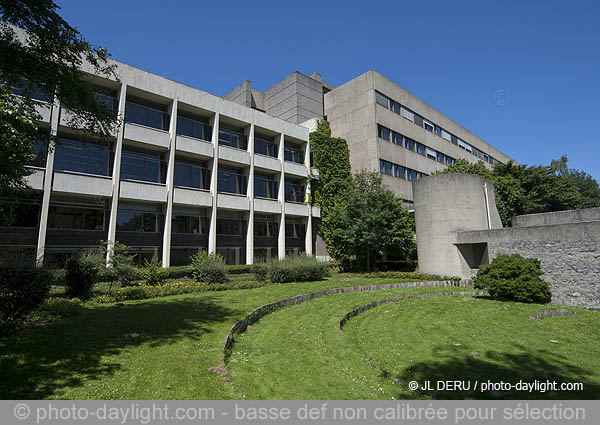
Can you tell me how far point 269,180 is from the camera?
32625 mm

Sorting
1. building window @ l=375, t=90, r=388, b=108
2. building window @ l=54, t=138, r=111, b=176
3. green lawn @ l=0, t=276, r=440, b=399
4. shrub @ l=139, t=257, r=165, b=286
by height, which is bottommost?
green lawn @ l=0, t=276, r=440, b=399

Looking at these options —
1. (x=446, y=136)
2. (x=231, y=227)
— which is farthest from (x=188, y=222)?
(x=446, y=136)

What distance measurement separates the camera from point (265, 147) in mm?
33188

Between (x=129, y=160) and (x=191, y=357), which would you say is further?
(x=129, y=160)

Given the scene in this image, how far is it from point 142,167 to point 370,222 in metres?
18.4

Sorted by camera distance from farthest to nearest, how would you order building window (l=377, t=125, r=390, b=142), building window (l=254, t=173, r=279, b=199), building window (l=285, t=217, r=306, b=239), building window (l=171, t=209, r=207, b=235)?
building window (l=377, t=125, r=390, b=142) → building window (l=285, t=217, r=306, b=239) → building window (l=254, t=173, r=279, b=199) → building window (l=171, t=209, r=207, b=235)

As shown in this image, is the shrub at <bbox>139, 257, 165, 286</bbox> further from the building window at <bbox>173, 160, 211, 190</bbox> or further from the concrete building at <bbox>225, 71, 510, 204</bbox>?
the concrete building at <bbox>225, 71, 510, 204</bbox>

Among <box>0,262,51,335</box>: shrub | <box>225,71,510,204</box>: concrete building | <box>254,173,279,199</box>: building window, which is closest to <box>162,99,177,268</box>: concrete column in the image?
<box>254,173,279,199</box>: building window

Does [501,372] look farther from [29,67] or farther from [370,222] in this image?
[370,222]

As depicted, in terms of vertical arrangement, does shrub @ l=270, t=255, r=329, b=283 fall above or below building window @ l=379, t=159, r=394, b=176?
below

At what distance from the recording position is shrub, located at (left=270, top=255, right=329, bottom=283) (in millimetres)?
21219

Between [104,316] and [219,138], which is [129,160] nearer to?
[219,138]
